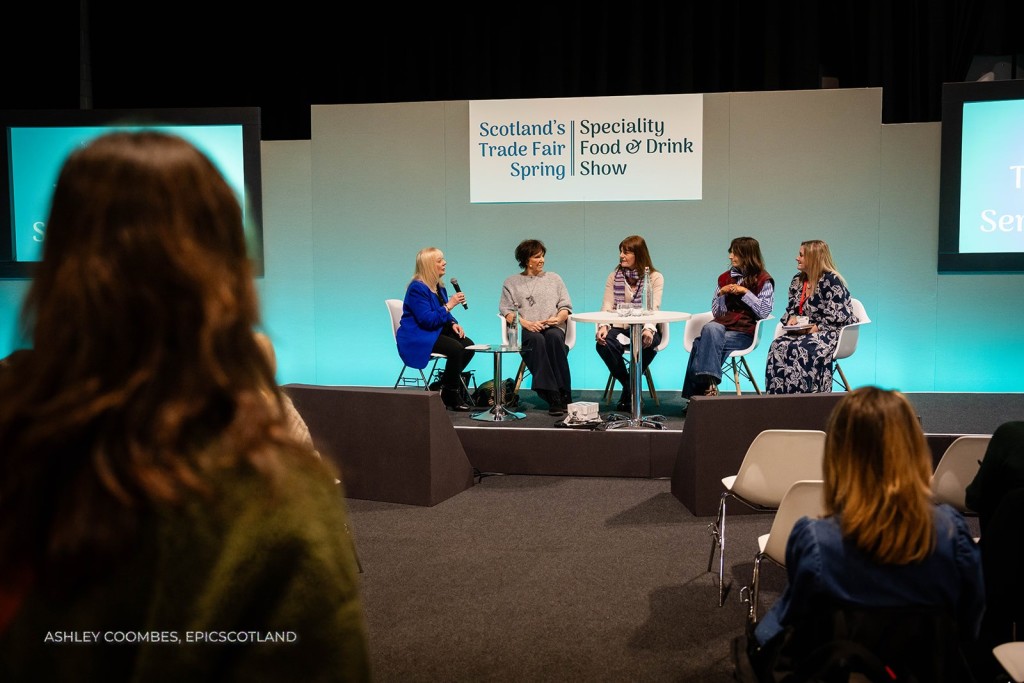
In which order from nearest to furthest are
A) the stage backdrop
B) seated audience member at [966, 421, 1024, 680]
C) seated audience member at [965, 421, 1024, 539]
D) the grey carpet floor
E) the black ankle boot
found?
seated audience member at [966, 421, 1024, 680] → seated audience member at [965, 421, 1024, 539] → the grey carpet floor → the black ankle boot → the stage backdrop

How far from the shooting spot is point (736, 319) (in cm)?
633

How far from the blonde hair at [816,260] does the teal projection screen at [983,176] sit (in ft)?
5.28

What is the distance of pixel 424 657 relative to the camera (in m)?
3.05

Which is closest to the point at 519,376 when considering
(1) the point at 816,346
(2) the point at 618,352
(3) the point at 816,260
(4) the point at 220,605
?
(2) the point at 618,352

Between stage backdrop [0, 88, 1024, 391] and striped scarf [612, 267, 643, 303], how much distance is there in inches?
33.8

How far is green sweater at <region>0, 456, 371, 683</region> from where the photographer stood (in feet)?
2.36

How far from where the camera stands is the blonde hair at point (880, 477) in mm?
1936

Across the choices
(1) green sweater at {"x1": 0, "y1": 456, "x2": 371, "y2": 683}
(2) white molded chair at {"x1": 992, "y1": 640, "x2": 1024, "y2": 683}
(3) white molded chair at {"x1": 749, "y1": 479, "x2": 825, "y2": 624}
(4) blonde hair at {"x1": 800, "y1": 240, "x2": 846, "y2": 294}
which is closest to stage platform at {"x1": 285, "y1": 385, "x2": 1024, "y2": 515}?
(4) blonde hair at {"x1": 800, "y1": 240, "x2": 846, "y2": 294}

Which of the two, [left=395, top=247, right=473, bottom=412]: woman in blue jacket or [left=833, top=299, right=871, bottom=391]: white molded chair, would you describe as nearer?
[left=833, top=299, right=871, bottom=391]: white molded chair

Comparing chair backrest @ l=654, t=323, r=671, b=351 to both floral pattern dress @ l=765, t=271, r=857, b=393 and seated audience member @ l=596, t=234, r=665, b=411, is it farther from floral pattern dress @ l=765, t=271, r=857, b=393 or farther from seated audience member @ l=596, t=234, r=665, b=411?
floral pattern dress @ l=765, t=271, r=857, b=393

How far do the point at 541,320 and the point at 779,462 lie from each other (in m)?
3.26

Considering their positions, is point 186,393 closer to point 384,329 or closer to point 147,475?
point 147,475

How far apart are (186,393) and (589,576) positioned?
10.7ft

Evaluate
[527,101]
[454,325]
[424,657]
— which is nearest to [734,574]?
[424,657]
